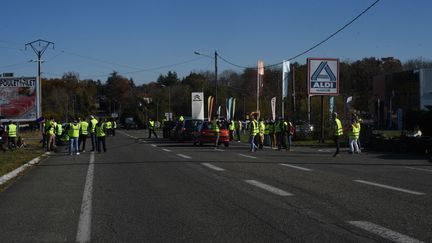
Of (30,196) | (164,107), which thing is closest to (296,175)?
(30,196)

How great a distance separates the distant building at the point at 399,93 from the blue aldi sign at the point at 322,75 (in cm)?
→ 3041

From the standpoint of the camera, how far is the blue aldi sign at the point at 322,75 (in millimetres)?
37209

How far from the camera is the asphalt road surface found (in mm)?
7258

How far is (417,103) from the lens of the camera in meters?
70.9

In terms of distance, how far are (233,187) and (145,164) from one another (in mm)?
7161

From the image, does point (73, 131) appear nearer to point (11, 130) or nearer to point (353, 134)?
point (11, 130)

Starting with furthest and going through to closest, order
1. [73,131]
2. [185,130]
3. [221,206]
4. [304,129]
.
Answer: [304,129], [185,130], [73,131], [221,206]

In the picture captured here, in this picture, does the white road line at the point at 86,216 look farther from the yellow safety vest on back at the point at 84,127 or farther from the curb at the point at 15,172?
the yellow safety vest on back at the point at 84,127

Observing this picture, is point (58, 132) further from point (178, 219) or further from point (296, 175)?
point (178, 219)

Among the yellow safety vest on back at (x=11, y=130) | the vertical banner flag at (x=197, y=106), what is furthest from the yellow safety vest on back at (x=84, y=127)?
the vertical banner flag at (x=197, y=106)

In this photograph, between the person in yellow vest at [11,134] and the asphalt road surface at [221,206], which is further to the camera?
the person in yellow vest at [11,134]

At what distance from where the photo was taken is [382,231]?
721cm

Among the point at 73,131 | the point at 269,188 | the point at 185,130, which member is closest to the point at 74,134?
the point at 73,131

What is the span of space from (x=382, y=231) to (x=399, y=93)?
73258mm
